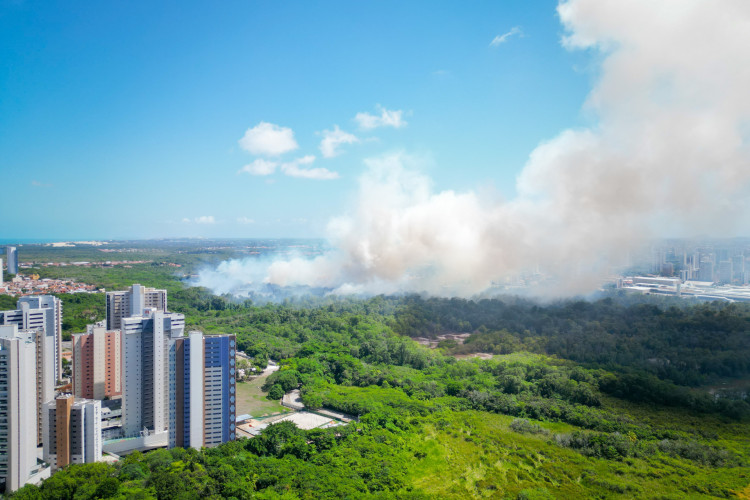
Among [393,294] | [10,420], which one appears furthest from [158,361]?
[393,294]

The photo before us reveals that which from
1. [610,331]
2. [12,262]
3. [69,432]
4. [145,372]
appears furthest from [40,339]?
[12,262]

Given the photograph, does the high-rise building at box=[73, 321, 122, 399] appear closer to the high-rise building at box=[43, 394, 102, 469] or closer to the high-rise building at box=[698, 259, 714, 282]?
the high-rise building at box=[43, 394, 102, 469]

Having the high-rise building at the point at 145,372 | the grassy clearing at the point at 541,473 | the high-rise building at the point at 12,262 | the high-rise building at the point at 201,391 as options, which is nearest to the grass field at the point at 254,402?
the high-rise building at the point at 145,372

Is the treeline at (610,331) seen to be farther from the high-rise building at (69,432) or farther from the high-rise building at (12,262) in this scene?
the high-rise building at (12,262)

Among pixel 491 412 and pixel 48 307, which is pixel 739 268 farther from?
pixel 48 307

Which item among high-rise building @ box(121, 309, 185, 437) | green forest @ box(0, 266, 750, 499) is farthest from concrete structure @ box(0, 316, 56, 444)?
green forest @ box(0, 266, 750, 499)

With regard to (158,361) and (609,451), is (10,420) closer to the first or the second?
(158,361)
